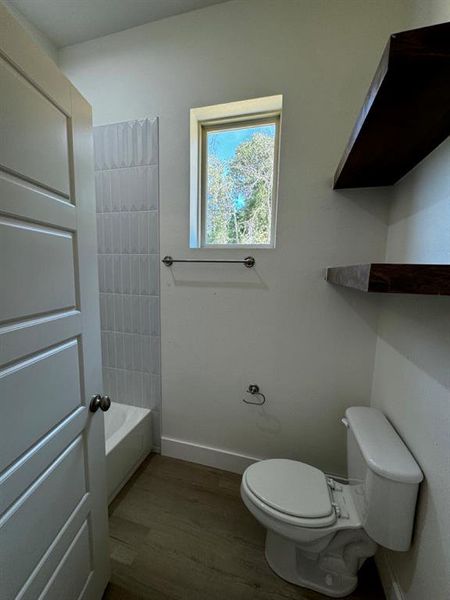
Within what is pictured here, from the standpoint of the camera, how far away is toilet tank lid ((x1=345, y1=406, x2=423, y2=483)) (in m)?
0.86

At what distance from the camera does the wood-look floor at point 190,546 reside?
1.07 metres

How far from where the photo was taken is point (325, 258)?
4.57 ft

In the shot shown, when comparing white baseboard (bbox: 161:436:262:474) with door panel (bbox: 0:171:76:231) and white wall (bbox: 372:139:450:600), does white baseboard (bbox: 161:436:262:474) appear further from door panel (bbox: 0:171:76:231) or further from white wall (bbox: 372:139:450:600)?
door panel (bbox: 0:171:76:231)

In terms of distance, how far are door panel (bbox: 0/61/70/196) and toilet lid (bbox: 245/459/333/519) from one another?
1.38m

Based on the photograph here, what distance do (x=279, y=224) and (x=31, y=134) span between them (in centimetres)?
113

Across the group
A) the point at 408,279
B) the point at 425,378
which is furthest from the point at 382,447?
the point at 408,279

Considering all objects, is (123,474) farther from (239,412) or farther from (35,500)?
(35,500)

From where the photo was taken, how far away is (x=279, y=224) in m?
1.43

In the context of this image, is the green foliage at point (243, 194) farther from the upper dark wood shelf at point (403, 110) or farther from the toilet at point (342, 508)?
the toilet at point (342, 508)

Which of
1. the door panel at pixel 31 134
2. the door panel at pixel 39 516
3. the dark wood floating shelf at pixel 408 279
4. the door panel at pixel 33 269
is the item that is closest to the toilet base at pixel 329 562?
the door panel at pixel 39 516

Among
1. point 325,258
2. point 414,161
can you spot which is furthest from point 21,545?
point 414,161

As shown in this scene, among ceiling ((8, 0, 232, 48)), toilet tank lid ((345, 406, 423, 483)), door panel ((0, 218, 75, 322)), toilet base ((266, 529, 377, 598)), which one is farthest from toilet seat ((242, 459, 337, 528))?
ceiling ((8, 0, 232, 48))

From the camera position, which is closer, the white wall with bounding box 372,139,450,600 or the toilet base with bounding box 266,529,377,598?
the white wall with bounding box 372,139,450,600

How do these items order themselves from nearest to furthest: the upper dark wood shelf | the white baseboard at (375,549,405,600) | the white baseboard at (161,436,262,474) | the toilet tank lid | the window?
the upper dark wood shelf → the toilet tank lid → the white baseboard at (375,549,405,600) → the window → the white baseboard at (161,436,262,474)
